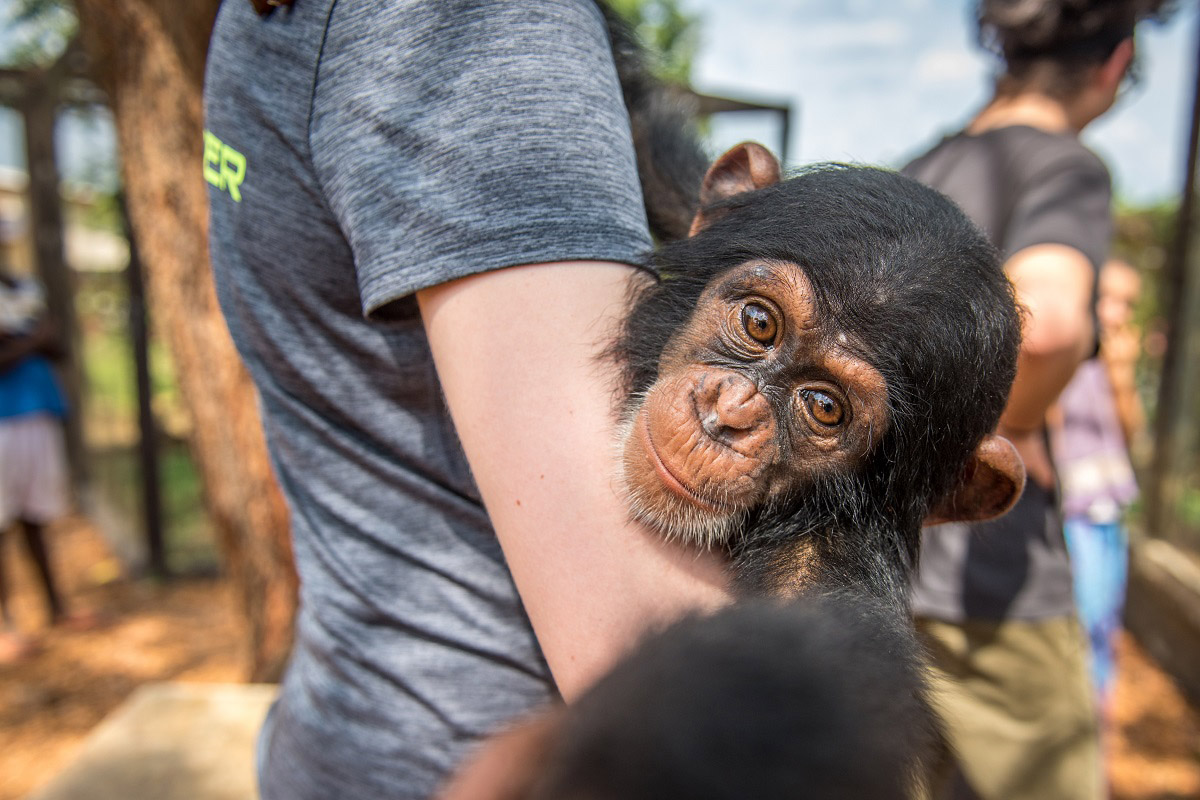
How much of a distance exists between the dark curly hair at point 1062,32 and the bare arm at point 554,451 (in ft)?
5.95

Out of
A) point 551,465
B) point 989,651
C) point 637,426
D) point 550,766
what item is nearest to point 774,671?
point 550,766

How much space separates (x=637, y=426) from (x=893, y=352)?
40 cm

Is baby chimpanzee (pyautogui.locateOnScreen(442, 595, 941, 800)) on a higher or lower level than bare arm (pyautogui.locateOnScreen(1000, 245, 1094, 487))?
lower

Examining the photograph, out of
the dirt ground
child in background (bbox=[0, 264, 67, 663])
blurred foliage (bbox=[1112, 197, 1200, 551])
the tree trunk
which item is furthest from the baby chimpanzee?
child in background (bbox=[0, 264, 67, 663])

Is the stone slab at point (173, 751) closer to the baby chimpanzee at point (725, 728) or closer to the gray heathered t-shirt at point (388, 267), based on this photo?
the gray heathered t-shirt at point (388, 267)

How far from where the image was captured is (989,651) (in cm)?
212

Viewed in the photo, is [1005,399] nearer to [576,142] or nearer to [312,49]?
[576,142]

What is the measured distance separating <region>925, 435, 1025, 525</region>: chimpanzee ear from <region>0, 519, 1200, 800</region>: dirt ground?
340 centimetres

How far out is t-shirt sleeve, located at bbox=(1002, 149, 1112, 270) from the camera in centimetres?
181

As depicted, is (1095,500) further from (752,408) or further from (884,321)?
(752,408)

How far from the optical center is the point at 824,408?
123 centimetres

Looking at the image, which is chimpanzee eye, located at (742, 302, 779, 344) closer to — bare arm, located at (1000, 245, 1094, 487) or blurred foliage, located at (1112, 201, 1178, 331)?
bare arm, located at (1000, 245, 1094, 487)

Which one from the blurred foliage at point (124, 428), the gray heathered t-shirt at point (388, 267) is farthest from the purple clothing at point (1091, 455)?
the blurred foliage at point (124, 428)

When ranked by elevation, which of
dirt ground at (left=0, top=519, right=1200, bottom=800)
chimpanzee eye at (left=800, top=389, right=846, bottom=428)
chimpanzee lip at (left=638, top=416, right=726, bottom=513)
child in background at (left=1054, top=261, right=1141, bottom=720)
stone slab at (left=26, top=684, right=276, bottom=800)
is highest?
chimpanzee eye at (left=800, top=389, right=846, bottom=428)
